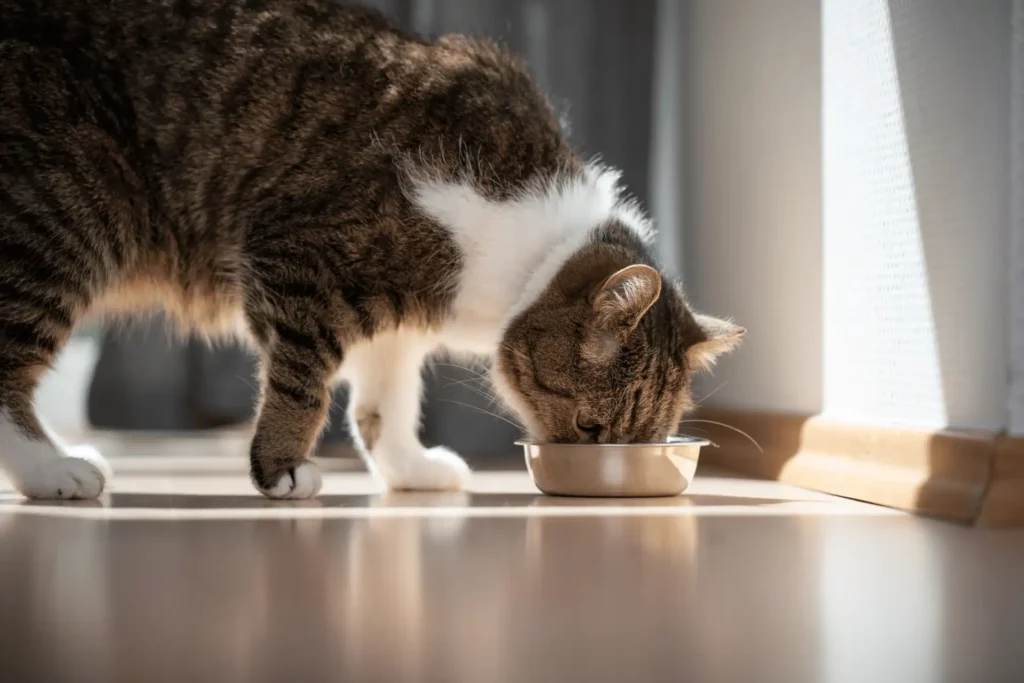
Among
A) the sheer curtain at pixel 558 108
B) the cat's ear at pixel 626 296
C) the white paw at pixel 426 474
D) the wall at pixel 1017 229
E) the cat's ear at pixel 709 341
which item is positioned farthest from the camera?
the sheer curtain at pixel 558 108

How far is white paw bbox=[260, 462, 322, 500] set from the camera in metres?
2.06

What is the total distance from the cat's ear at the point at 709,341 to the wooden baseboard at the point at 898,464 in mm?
279

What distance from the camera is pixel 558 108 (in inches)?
133

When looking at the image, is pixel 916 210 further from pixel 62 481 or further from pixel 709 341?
pixel 62 481

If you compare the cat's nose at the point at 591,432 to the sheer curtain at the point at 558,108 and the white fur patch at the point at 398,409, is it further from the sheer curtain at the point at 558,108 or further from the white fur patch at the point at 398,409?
the sheer curtain at the point at 558,108

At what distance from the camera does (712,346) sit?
7.10ft

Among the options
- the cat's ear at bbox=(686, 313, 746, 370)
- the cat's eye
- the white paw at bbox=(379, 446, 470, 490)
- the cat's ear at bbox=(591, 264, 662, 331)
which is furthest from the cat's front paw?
the cat's ear at bbox=(686, 313, 746, 370)

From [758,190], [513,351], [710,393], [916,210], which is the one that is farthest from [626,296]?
[710,393]

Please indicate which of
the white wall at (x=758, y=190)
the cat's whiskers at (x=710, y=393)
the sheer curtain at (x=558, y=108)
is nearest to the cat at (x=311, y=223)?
the white wall at (x=758, y=190)

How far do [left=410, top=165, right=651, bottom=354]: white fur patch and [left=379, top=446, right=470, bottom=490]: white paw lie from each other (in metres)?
0.30

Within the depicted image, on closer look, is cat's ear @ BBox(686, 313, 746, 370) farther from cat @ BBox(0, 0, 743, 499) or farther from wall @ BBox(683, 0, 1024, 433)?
wall @ BBox(683, 0, 1024, 433)

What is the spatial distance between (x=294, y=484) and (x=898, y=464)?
1.07 metres

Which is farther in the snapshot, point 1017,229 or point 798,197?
point 798,197

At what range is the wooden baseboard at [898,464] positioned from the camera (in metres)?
1.66
